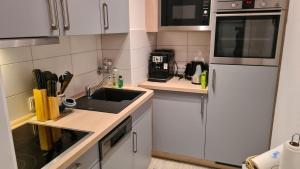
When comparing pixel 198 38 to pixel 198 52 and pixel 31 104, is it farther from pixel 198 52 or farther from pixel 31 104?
pixel 31 104

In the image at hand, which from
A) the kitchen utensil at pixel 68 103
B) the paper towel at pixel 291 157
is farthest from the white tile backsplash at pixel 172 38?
the paper towel at pixel 291 157

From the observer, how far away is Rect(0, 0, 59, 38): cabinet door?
0.91 meters

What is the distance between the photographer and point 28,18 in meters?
1.00

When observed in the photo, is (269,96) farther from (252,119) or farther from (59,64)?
(59,64)

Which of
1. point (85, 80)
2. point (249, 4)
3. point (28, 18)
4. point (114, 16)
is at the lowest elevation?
point (85, 80)

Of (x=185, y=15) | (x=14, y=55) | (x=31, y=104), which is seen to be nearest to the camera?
(x=14, y=55)

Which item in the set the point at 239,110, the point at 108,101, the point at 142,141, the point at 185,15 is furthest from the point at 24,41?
Answer: the point at 239,110

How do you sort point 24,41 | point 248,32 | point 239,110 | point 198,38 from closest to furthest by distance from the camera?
point 24,41 < point 248,32 < point 239,110 < point 198,38

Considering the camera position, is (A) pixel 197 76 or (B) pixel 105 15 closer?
(B) pixel 105 15

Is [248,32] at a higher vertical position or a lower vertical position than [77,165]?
higher

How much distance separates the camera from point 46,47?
5.13 ft

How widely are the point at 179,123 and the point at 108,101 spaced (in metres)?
0.85

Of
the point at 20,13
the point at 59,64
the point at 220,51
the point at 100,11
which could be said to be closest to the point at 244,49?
the point at 220,51

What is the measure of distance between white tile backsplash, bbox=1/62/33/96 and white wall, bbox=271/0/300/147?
1.73 meters
